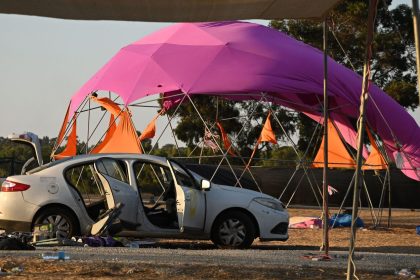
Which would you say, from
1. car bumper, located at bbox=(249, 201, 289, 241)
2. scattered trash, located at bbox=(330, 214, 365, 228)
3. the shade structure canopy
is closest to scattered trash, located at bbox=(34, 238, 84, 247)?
car bumper, located at bbox=(249, 201, 289, 241)

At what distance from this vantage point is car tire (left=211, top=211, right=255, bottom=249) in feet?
53.9

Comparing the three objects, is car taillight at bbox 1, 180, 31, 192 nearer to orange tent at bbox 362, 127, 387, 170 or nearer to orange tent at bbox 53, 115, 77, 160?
orange tent at bbox 362, 127, 387, 170

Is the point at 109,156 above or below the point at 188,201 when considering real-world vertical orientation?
above

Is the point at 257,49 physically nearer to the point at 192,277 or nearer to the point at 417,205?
the point at 417,205

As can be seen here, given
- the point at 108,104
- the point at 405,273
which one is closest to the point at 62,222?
the point at 405,273

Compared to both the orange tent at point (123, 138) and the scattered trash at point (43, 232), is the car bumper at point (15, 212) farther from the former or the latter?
the orange tent at point (123, 138)

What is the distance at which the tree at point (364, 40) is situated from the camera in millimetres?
47531

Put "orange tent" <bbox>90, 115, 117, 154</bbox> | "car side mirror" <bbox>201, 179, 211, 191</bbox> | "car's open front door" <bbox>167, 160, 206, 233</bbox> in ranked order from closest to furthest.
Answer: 1. "car's open front door" <bbox>167, 160, 206, 233</bbox>
2. "car side mirror" <bbox>201, 179, 211, 191</bbox>
3. "orange tent" <bbox>90, 115, 117, 154</bbox>

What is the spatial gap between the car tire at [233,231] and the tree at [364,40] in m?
31.0

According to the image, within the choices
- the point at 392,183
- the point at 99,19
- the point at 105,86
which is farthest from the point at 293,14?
the point at 392,183

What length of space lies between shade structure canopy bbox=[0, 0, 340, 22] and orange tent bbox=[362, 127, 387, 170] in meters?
14.7

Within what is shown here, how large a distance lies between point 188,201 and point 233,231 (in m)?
0.90

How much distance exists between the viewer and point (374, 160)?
2705cm

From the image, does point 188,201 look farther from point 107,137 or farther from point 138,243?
point 107,137
